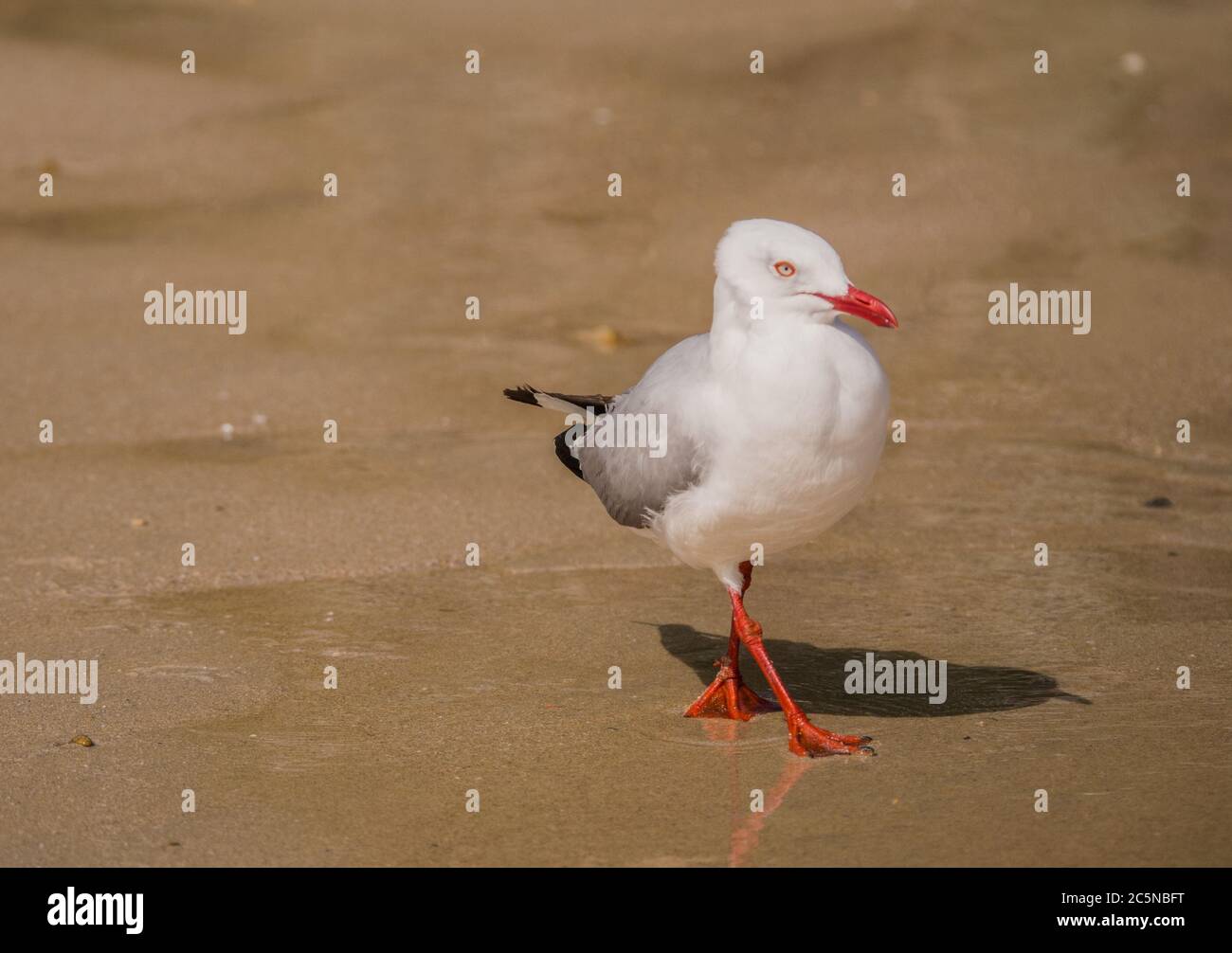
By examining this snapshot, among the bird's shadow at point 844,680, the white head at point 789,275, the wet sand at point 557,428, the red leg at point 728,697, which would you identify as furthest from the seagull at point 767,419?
the wet sand at point 557,428

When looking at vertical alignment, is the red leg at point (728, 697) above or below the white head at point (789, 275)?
below

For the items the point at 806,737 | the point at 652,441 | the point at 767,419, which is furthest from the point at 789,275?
the point at 806,737

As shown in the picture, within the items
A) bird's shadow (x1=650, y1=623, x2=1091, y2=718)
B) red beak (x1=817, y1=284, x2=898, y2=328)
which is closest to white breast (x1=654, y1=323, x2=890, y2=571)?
red beak (x1=817, y1=284, x2=898, y2=328)

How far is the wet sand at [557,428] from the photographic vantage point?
4.98m

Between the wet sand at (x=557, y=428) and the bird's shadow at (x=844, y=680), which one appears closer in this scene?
the wet sand at (x=557, y=428)

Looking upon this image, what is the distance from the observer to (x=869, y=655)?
595 centimetres

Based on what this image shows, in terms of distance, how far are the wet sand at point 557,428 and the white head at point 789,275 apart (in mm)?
1388

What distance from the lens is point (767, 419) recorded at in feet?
16.3

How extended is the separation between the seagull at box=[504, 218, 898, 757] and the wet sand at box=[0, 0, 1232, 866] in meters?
0.66

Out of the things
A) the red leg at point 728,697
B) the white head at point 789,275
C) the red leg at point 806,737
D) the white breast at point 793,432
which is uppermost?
the white head at point 789,275

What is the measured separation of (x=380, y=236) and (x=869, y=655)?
6096mm

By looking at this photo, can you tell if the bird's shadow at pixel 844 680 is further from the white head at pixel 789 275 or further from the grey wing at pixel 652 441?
the white head at pixel 789 275

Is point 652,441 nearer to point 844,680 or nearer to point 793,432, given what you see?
point 793,432

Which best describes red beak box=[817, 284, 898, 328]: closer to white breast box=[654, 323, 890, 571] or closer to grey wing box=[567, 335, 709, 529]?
white breast box=[654, 323, 890, 571]
